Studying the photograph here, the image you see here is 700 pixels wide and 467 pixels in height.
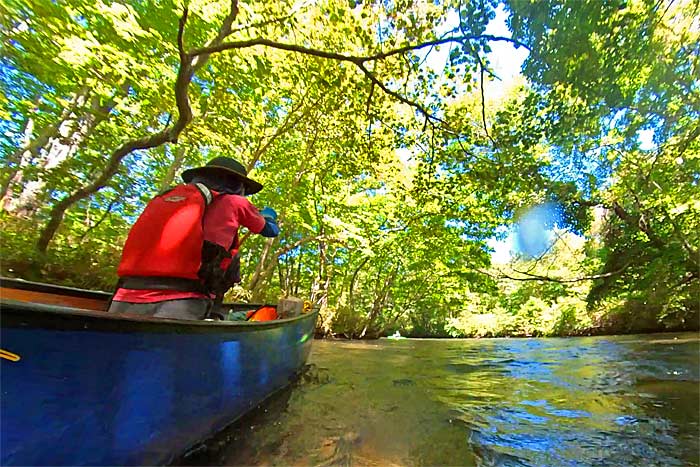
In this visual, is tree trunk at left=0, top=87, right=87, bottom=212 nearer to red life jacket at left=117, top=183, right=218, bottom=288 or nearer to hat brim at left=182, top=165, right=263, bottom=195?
hat brim at left=182, top=165, right=263, bottom=195


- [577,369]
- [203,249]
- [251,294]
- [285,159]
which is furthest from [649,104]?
[251,294]

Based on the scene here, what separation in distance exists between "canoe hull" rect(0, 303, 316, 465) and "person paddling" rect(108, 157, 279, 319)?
0.42 metres

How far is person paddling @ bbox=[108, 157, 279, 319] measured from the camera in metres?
2.20

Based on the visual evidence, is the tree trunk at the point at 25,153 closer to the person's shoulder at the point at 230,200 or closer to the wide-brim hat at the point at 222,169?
the wide-brim hat at the point at 222,169

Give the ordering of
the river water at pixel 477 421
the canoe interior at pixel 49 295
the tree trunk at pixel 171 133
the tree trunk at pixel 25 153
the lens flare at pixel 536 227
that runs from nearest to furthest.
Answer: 1. the river water at pixel 477 421
2. the canoe interior at pixel 49 295
3. the tree trunk at pixel 171 133
4. the tree trunk at pixel 25 153
5. the lens flare at pixel 536 227

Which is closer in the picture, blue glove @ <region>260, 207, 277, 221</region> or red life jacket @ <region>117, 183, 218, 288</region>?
red life jacket @ <region>117, 183, 218, 288</region>

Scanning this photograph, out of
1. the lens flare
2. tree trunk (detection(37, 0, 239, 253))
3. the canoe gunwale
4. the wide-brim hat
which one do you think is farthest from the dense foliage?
the canoe gunwale

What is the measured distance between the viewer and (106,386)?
57.8 inches

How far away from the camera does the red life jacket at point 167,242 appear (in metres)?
2.20

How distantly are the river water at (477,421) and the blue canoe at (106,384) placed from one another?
52cm

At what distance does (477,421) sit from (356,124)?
5.13 m

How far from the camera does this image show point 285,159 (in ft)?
32.8

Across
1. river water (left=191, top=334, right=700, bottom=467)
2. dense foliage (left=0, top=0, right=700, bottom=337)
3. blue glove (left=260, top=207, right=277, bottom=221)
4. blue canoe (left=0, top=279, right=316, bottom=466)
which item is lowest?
river water (left=191, top=334, right=700, bottom=467)

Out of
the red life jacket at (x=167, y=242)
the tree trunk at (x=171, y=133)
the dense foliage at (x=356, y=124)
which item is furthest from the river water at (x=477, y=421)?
the tree trunk at (x=171, y=133)
